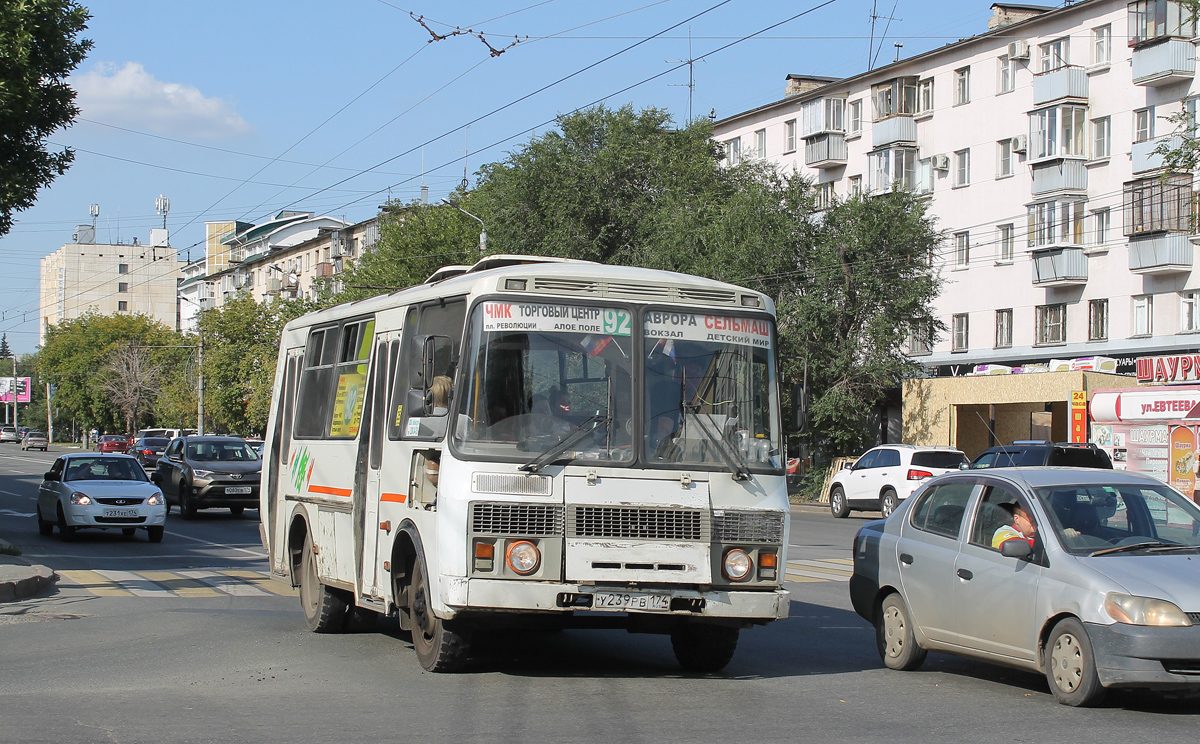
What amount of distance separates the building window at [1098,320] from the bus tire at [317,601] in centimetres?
3648

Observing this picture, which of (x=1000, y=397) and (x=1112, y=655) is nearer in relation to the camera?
(x=1112, y=655)

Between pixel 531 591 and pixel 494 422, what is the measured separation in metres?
1.14

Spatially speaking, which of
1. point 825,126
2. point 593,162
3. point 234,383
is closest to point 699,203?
point 593,162

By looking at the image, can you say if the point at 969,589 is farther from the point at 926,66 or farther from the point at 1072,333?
the point at 926,66

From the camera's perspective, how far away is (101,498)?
23.4m

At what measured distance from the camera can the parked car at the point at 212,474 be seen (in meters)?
29.5

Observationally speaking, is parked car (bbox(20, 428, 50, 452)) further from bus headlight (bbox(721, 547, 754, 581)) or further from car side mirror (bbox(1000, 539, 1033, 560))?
car side mirror (bbox(1000, 539, 1033, 560))

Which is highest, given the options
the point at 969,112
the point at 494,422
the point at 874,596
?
the point at 969,112

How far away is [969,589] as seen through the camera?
8891mm

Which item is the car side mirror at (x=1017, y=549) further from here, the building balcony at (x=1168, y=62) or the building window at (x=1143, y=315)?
the building balcony at (x=1168, y=62)

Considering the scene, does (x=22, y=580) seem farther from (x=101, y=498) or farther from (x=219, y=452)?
(x=219, y=452)

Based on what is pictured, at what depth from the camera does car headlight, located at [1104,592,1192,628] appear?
24.8 feet

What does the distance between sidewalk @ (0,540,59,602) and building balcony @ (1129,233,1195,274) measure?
3461cm

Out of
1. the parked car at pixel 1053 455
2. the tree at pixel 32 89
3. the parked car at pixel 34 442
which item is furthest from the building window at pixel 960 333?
the parked car at pixel 34 442
